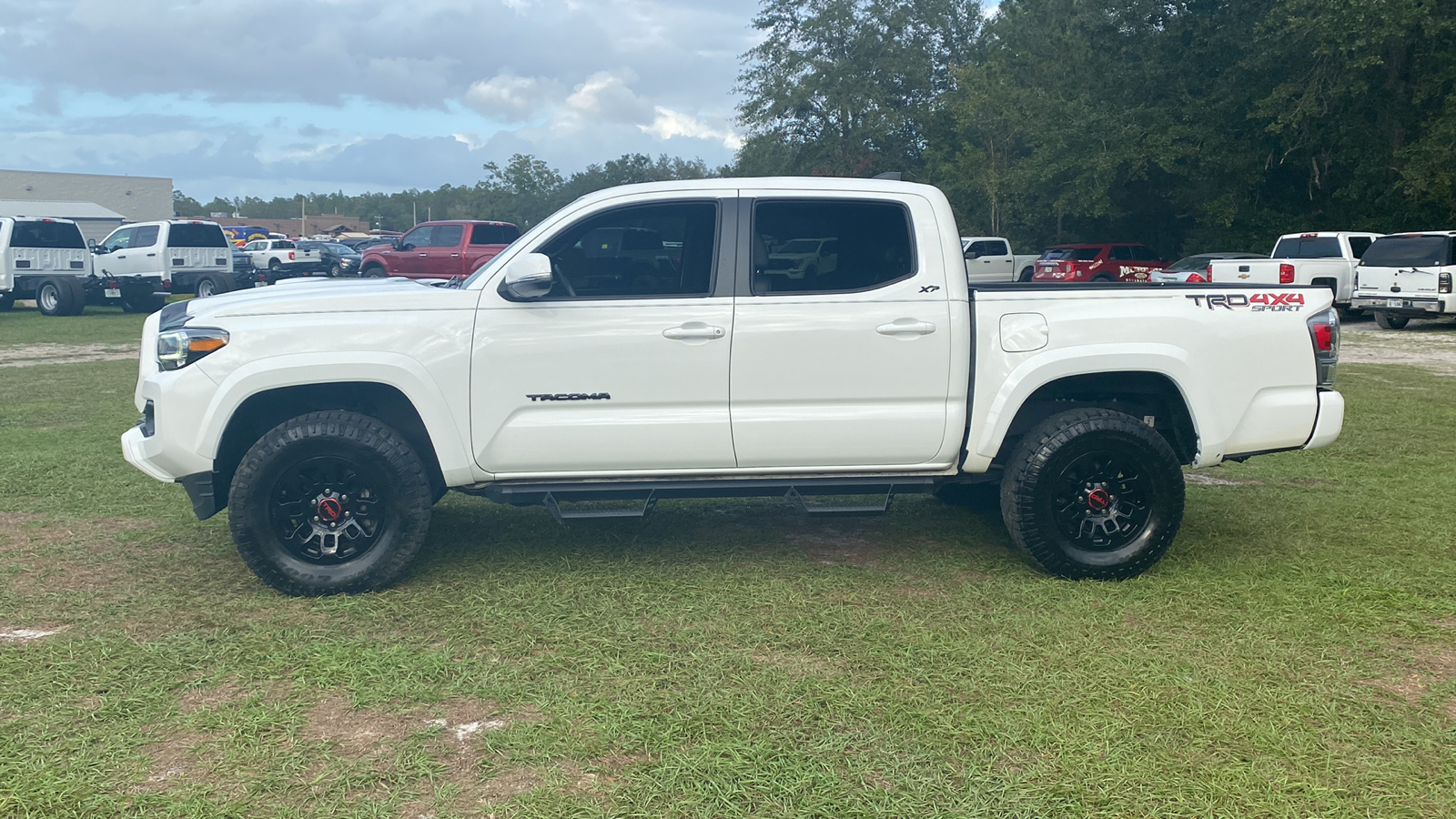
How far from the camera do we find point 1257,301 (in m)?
5.30

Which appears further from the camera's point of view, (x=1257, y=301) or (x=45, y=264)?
(x=45, y=264)

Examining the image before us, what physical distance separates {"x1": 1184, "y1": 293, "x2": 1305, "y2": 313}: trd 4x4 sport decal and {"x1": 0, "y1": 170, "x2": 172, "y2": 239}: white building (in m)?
68.7

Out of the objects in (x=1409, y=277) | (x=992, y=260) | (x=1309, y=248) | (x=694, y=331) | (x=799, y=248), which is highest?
(x=1309, y=248)

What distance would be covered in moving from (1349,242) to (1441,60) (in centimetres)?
718

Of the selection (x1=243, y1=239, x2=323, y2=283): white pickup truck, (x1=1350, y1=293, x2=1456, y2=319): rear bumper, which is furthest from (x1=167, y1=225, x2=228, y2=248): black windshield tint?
(x1=1350, y1=293, x2=1456, y2=319): rear bumper

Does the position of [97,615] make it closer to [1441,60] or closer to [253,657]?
[253,657]

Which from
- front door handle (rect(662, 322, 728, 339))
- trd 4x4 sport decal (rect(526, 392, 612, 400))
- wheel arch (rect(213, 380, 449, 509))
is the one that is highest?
front door handle (rect(662, 322, 728, 339))

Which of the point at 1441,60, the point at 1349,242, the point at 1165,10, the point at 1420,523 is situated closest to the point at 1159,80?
the point at 1165,10

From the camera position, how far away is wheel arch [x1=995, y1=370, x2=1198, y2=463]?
541 cm

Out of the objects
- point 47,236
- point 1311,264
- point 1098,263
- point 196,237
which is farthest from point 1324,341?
point 1098,263

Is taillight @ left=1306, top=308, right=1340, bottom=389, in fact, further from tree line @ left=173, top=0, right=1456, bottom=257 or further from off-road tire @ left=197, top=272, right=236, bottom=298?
off-road tire @ left=197, top=272, right=236, bottom=298

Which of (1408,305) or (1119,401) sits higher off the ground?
(1408,305)

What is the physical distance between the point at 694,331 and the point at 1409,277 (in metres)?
18.9

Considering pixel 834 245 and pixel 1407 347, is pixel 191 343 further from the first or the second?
pixel 1407 347
